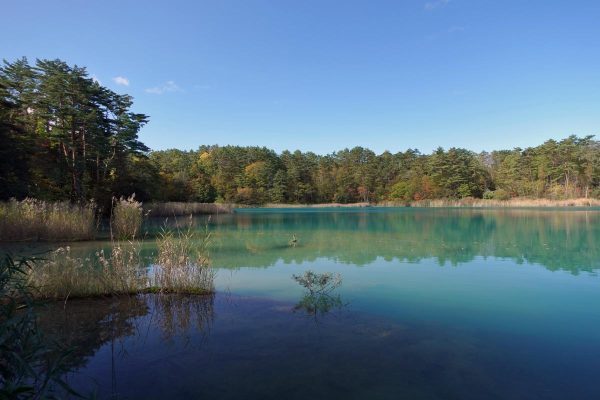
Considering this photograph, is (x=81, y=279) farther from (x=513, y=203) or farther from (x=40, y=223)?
(x=513, y=203)

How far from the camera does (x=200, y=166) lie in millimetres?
53375

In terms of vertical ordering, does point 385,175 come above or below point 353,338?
above

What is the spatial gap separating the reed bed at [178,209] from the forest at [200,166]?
1271 millimetres

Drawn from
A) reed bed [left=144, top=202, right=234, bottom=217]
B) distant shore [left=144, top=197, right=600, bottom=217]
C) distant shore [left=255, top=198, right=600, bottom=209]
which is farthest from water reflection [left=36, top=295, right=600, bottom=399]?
distant shore [left=255, top=198, right=600, bottom=209]

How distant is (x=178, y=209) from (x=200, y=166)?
2828 cm

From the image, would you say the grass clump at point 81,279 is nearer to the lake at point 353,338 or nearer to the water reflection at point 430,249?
the lake at point 353,338

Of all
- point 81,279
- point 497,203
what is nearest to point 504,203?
point 497,203

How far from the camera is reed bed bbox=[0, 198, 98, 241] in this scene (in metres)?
10.3

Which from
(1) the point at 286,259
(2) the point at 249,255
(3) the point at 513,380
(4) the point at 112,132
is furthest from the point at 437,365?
(4) the point at 112,132

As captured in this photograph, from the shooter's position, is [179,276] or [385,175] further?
[385,175]

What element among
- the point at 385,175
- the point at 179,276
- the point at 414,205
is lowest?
the point at 414,205

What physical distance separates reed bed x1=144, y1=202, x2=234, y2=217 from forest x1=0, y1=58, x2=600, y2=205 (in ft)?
4.17

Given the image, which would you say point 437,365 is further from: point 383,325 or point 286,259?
point 286,259

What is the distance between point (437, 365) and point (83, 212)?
11.9m
